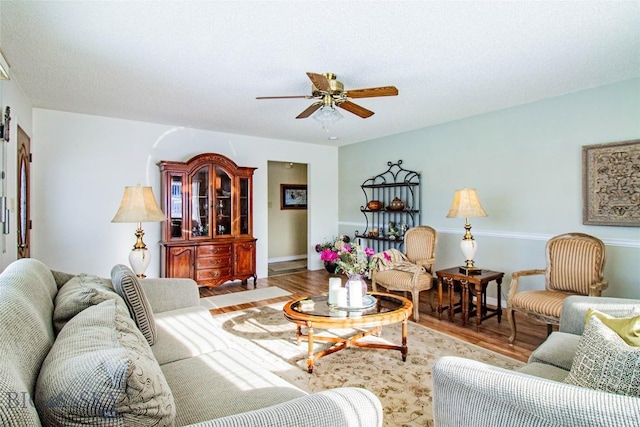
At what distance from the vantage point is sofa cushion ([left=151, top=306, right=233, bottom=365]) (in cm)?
187

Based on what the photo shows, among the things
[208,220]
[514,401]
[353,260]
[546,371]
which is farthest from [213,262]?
[514,401]

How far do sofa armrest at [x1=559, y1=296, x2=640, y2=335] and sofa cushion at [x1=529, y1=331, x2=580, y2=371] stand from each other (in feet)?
0.34

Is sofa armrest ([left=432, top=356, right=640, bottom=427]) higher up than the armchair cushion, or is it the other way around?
sofa armrest ([left=432, top=356, right=640, bottom=427])

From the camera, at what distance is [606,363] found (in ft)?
4.00

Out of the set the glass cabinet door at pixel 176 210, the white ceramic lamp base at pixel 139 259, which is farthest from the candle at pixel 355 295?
the glass cabinet door at pixel 176 210

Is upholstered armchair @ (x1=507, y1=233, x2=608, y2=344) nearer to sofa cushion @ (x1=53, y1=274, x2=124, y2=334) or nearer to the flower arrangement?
the flower arrangement

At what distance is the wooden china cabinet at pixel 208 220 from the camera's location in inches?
A: 190

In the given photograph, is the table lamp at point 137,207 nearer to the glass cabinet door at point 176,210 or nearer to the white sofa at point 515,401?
the glass cabinet door at point 176,210

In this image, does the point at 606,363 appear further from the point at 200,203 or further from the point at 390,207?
the point at 200,203

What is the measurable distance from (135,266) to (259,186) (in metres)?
2.75

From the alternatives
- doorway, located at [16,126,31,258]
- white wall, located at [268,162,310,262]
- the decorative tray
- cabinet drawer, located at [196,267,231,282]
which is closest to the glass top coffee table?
the decorative tray

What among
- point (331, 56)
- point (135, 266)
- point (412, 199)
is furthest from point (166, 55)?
point (412, 199)

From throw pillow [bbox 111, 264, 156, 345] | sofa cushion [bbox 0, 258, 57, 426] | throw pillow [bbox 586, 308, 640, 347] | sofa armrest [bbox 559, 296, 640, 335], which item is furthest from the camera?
throw pillow [bbox 111, 264, 156, 345]

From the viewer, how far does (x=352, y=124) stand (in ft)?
16.2
